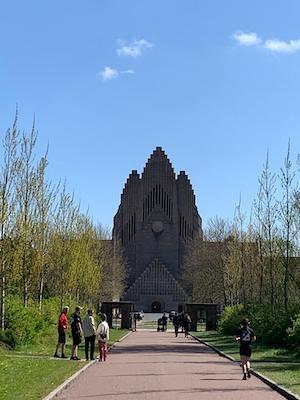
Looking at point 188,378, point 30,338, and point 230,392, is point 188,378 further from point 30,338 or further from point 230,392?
point 30,338

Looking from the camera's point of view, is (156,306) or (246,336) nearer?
(246,336)

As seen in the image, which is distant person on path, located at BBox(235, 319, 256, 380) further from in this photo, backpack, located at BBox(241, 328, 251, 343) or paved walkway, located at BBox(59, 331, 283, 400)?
paved walkway, located at BBox(59, 331, 283, 400)

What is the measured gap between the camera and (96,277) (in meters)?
51.2

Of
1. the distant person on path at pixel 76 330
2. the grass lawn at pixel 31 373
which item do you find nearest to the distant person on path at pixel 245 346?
the grass lawn at pixel 31 373

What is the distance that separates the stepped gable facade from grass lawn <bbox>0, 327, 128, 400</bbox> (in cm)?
9860

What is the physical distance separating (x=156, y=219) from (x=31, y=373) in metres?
108

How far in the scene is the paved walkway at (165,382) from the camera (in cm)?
1445

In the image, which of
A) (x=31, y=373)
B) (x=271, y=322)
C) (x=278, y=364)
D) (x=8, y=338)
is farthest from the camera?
(x=271, y=322)

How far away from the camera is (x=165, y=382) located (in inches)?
672

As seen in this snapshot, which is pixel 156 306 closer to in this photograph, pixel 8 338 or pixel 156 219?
pixel 156 219

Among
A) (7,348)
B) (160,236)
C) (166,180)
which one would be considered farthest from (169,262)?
(7,348)

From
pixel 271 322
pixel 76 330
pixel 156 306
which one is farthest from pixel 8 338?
pixel 156 306

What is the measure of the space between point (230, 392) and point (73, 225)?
30.2 metres

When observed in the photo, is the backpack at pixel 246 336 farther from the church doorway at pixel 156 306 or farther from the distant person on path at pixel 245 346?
the church doorway at pixel 156 306
